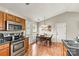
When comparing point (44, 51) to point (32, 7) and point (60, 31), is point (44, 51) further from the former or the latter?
point (60, 31)

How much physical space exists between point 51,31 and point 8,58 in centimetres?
1011

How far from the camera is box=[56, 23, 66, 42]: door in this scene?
35.0 ft

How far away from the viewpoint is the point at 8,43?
377 centimetres

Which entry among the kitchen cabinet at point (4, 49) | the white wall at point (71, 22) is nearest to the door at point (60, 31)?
the white wall at point (71, 22)

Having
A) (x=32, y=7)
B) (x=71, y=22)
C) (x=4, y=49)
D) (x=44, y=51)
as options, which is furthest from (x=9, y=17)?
(x=71, y=22)

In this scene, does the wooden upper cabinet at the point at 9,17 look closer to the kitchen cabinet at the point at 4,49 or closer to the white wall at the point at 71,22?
the kitchen cabinet at the point at 4,49

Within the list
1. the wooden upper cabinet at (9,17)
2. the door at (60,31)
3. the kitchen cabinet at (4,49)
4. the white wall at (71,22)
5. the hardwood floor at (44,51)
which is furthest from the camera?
the door at (60,31)

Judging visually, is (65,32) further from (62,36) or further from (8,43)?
(8,43)

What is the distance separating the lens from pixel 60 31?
10953 mm

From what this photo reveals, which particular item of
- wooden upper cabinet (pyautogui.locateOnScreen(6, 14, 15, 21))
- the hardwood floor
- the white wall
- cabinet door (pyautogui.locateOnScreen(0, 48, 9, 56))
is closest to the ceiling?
wooden upper cabinet (pyautogui.locateOnScreen(6, 14, 15, 21))

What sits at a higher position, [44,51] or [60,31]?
[60,31]

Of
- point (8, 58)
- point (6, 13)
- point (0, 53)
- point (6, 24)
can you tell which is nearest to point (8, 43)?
point (0, 53)

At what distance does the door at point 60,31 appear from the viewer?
10680 millimetres

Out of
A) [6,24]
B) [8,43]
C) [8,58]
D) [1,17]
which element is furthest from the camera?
[6,24]
